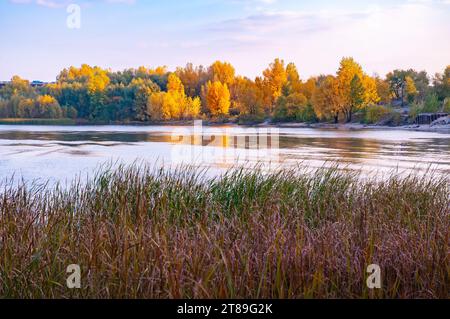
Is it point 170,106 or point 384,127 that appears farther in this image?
point 170,106

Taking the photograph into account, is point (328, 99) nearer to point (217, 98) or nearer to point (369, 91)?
point (369, 91)

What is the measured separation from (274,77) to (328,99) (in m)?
21.5

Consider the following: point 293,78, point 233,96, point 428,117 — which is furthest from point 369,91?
point 233,96

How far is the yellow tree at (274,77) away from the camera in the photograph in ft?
286

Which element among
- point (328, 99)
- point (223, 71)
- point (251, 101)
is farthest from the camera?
point (223, 71)

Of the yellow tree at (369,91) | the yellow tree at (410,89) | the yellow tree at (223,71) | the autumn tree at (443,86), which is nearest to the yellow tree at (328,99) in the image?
the yellow tree at (369,91)

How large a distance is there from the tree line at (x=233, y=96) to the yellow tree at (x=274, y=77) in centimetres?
16

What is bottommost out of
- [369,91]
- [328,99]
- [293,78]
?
[328,99]

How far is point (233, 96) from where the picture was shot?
347 feet

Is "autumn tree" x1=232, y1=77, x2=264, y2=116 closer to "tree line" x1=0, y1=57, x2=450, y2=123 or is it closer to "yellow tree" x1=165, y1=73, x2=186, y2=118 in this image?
"tree line" x1=0, y1=57, x2=450, y2=123

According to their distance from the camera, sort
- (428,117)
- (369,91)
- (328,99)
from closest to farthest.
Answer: (428,117), (369,91), (328,99)

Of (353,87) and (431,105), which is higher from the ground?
(353,87)

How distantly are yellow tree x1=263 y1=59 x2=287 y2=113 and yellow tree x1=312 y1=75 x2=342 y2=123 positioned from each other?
732 inches

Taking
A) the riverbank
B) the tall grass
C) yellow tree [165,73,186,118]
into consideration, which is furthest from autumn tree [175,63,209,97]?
the tall grass
